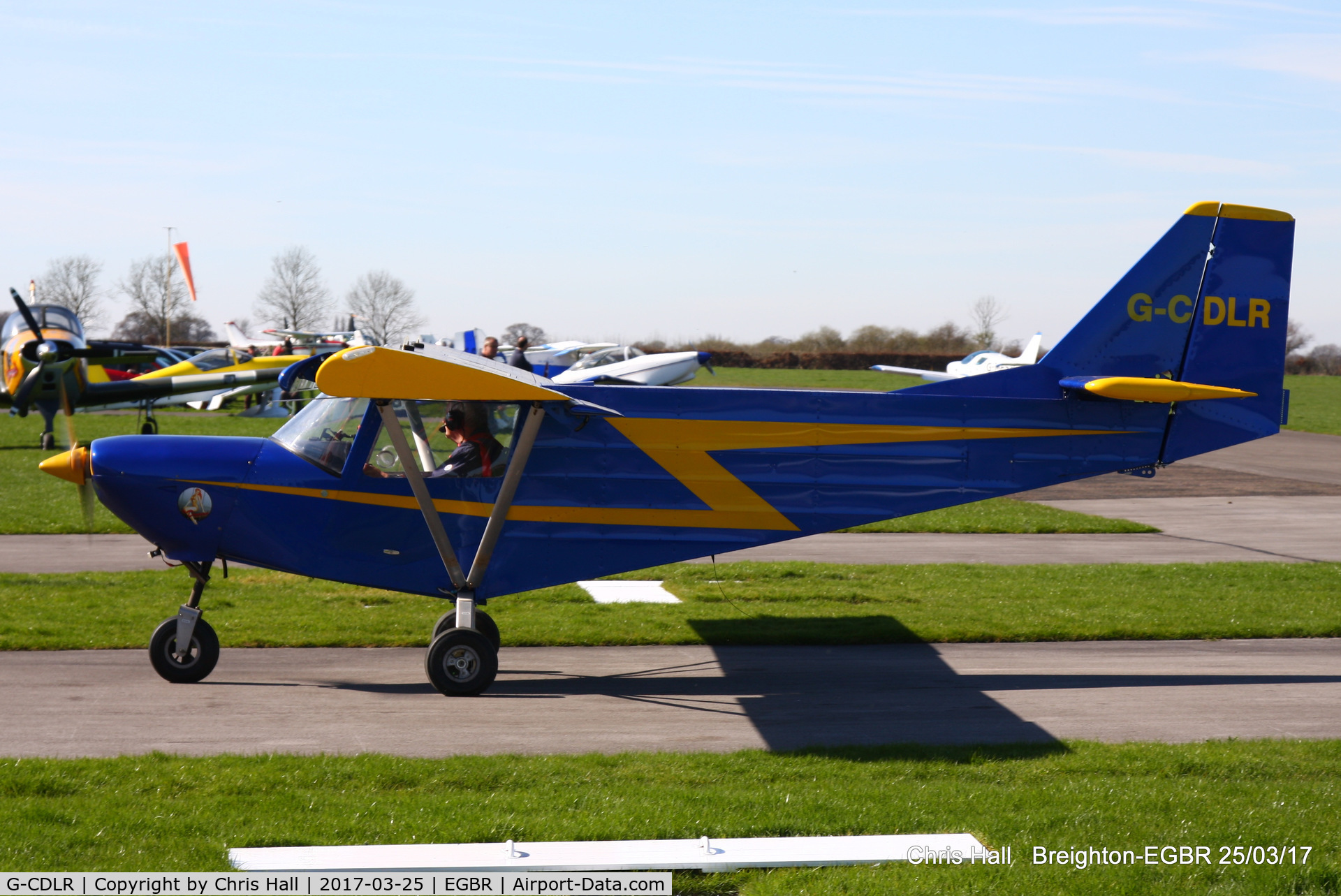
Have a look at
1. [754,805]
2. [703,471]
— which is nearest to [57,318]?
[703,471]

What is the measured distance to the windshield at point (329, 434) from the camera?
829cm

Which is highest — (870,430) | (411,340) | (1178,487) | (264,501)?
(411,340)

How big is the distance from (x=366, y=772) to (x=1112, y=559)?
37.5ft

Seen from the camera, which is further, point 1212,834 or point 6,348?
point 6,348

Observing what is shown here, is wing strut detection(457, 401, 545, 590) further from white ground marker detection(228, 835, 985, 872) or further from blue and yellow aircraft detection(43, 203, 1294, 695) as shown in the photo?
white ground marker detection(228, 835, 985, 872)

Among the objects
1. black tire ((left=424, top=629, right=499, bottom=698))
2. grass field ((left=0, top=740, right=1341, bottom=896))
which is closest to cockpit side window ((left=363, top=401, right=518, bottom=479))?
black tire ((left=424, top=629, right=499, bottom=698))

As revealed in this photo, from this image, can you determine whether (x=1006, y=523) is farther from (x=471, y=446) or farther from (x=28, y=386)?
(x=28, y=386)

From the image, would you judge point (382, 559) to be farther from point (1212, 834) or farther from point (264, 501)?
point (1212, 834)

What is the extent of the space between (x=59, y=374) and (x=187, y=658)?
23.5 m

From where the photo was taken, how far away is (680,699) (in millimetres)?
8094

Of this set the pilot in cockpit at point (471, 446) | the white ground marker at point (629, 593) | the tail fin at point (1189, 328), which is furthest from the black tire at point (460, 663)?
the tail fin at point (1189, 328)

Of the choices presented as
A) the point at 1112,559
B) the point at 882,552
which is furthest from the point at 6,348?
the point at 1112,559

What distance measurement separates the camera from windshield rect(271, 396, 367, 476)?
8.29 m

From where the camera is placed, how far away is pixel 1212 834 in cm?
530
